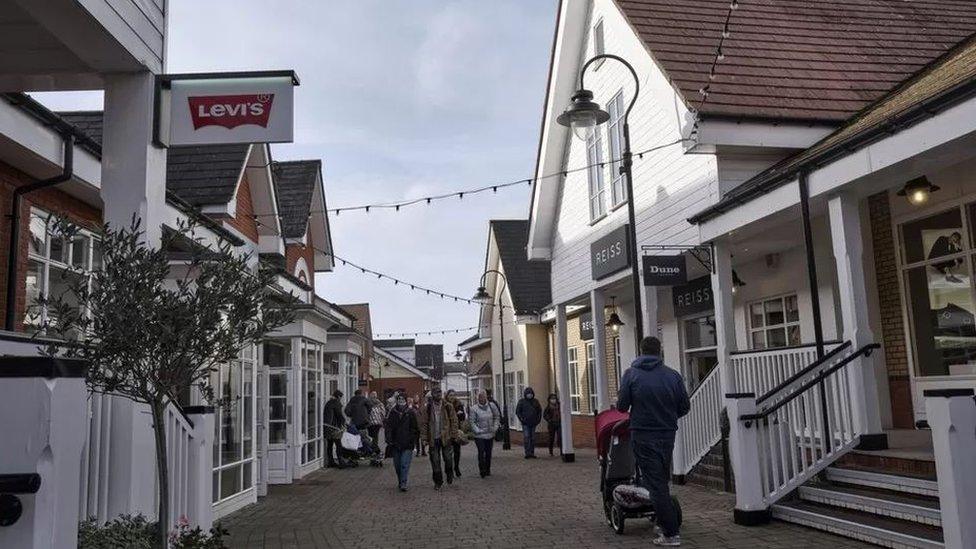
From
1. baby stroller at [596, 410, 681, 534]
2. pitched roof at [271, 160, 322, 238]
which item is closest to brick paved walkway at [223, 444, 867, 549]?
baby stroller at [596, 410, 681, 534]

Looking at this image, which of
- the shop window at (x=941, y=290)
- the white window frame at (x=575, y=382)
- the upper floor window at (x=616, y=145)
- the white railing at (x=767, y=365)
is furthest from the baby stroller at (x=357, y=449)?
the shop window at (x=941, y=290)

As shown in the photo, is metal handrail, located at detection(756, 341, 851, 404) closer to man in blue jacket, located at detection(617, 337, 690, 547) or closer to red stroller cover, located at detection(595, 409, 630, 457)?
man in blue jacket, located at detection(617, 337, 690, 547)

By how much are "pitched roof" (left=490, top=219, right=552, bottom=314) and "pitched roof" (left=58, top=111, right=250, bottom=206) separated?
1372 centimetres

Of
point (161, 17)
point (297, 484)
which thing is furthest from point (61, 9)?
point (297, 484)

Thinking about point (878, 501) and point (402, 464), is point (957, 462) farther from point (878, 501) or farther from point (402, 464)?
point (402, 464)

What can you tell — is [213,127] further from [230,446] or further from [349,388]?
[349,388]

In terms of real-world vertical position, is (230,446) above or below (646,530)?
above

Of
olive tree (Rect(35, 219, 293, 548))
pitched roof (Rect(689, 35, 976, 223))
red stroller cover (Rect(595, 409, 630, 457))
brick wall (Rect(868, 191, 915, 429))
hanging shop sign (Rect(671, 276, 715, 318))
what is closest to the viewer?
olive tree (Rect(35, 219, 293, 548))

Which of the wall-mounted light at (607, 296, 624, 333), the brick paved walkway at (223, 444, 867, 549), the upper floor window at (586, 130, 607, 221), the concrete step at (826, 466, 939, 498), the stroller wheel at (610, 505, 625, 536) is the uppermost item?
the upper floor window at (586, 130, 607, 221)

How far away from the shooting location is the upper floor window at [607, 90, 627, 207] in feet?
47.5

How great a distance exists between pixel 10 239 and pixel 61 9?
3969 mm

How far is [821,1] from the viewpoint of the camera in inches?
588

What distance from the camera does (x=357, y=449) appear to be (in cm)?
1869

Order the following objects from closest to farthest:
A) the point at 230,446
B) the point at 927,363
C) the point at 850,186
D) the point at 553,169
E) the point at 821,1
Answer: the point at 850,186, the point at 927,363, the point at 230,446, the point at 821,1, the point at 553,169
